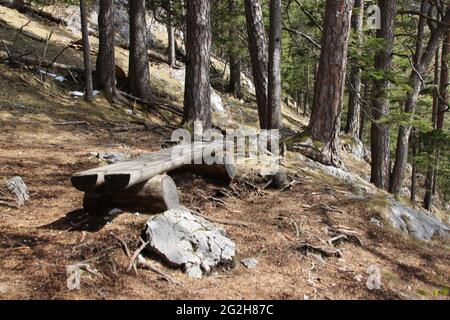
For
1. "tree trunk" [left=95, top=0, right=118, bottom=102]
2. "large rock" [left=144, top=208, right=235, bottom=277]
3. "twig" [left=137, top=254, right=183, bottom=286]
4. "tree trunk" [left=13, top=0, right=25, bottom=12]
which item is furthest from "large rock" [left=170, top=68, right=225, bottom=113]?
"twig" [left=137, top=254, right=183, bottom=286]

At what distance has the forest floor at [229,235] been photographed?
3584 millimetres

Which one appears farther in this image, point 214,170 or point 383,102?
point 383,102

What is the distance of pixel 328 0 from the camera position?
8188 millimetres

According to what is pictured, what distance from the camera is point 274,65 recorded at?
9.88 m

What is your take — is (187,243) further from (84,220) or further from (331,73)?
(331,73)

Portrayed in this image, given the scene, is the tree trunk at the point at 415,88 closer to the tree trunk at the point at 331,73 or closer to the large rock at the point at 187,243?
the tree trunk at the point at 331,73

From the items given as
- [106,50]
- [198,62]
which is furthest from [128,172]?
[106,50]

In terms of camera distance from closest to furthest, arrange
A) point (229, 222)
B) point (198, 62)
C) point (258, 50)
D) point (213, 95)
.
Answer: point (229, 222)
point (198, 62)
point (258, 50)
point (213, 95)

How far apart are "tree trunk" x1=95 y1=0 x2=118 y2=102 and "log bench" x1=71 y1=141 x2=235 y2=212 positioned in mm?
7899

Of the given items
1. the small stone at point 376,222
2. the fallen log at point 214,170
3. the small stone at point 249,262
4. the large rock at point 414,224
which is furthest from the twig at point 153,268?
the large rock at point 414,224

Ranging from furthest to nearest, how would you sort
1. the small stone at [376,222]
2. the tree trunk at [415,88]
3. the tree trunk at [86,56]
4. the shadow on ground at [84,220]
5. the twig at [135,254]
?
the tree trunk at [415,88] → the tree trunk at [86,56] → the small stone at [376,222] → the shadow on ground at [84,220] → the twig at [135,254]

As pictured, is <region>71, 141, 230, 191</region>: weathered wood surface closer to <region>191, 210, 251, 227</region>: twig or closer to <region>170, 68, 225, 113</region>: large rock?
<region>191, 210, 251, 227</region>: twig

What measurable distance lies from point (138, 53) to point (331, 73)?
24.3 ft

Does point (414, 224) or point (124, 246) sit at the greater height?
point (124, 246)
